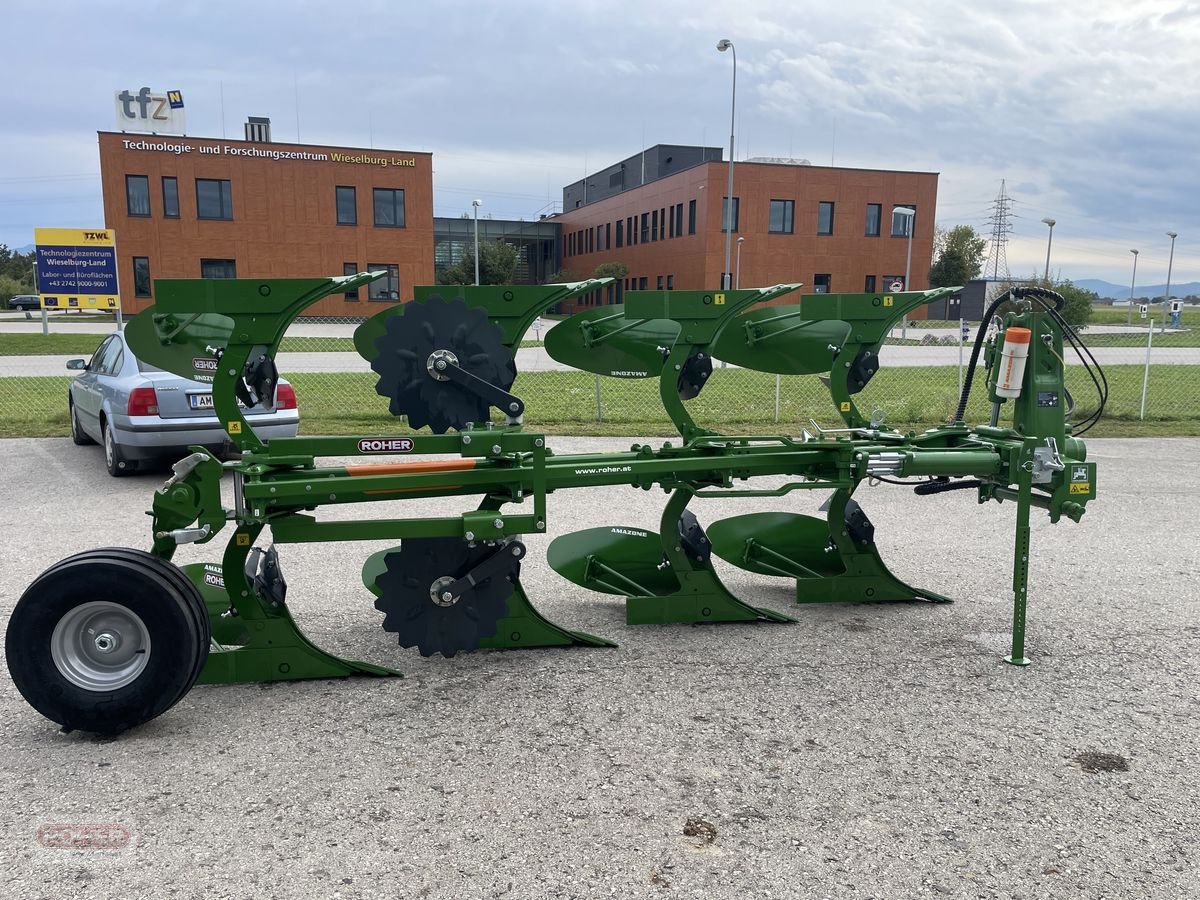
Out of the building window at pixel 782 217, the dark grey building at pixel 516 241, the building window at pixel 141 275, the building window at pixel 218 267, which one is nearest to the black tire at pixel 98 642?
the building window at pixel 218 267

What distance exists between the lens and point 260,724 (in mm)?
3924

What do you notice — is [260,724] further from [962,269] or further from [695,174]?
[962,269]

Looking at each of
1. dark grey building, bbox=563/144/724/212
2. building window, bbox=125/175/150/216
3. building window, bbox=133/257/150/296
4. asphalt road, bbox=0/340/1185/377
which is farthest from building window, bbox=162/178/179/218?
dark grey building, bbox=563/144/724/212

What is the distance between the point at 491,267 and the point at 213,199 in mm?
14892

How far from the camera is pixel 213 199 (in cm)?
4197

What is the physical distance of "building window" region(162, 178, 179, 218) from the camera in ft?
136

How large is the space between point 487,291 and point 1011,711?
10.1 feet

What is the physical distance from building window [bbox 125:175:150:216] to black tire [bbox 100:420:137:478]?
121 feet

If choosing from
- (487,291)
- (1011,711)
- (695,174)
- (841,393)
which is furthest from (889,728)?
(695,174)

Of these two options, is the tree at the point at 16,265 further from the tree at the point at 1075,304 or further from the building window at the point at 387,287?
the tree at the point at 1075,304

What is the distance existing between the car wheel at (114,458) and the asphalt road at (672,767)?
3.31 m

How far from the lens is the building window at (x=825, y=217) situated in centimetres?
5014

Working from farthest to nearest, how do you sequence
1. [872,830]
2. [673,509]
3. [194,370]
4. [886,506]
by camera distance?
[886,506] → [673,509] → [194,370] → [872,830]

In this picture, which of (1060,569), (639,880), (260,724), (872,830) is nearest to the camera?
(639,880)
